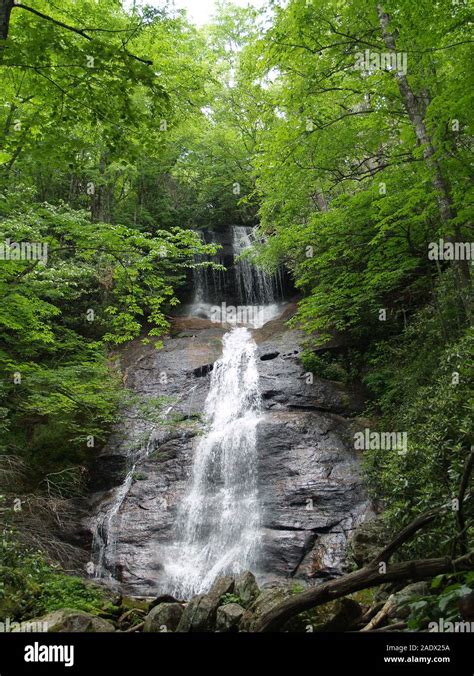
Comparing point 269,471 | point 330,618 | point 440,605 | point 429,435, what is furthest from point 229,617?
point 269,471

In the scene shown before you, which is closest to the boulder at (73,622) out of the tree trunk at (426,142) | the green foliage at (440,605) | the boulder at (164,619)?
the boulder at (164,619)

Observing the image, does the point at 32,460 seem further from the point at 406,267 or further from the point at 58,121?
the point at 406,267

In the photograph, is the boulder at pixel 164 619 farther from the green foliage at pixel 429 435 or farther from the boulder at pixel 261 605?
the green foliage at pixel 429 435

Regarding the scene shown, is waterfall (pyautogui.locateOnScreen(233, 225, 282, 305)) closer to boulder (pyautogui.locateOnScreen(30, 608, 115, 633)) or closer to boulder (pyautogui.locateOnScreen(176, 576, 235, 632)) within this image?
boulder (pyautogui.locateOnScreen(176, 576, 235, 632))

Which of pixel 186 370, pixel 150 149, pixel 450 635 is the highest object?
pixel 150 149

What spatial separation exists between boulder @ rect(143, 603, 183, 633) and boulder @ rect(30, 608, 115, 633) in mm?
551

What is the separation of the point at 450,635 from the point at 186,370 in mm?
13371

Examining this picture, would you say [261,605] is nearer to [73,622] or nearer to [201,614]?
[201,614]

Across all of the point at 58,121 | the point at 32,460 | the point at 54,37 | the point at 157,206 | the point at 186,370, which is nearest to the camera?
the point at 54,37

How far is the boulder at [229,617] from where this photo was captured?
5855 millimetres

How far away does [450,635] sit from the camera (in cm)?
296

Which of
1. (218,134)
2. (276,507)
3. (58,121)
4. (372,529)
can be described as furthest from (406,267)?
(218,134)

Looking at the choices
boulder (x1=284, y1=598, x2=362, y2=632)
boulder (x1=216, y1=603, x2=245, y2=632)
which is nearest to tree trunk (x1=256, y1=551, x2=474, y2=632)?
boulder (x1=284, y1=598, x2=362, y2=632)

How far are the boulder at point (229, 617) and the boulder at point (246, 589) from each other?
1.70 ft
